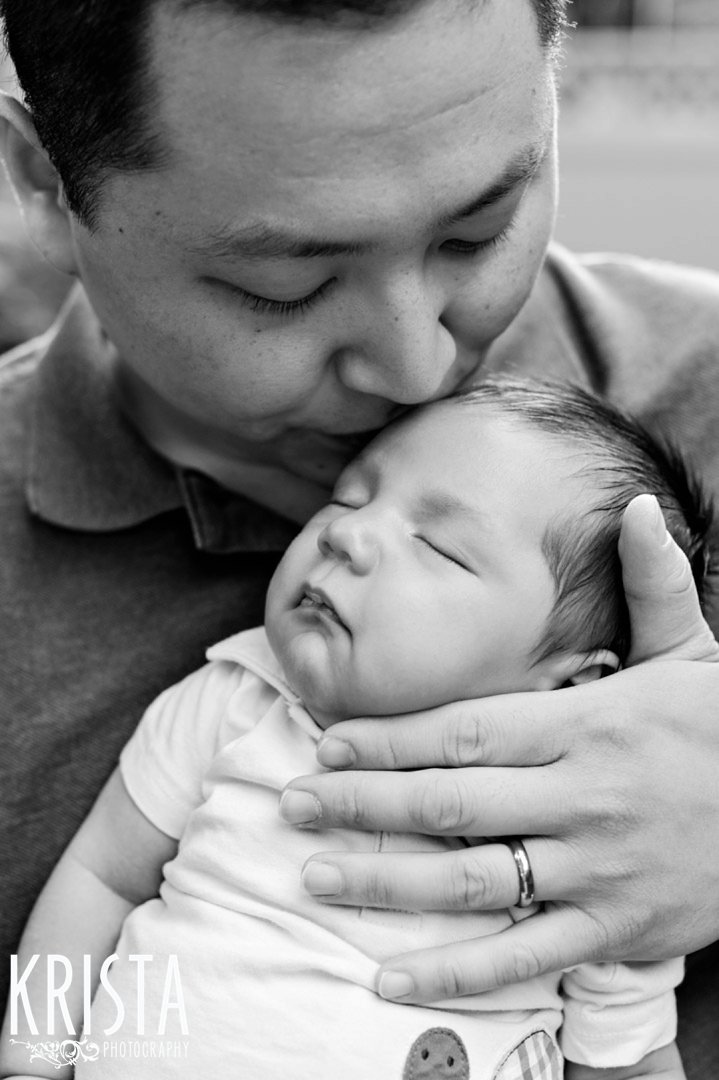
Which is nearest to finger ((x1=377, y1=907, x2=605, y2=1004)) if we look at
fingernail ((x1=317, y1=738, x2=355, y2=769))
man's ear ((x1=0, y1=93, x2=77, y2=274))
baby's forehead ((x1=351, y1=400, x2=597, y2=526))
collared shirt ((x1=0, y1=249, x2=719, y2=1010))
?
fingernail ((x1=317, y1=738, x2=355, y2=769))

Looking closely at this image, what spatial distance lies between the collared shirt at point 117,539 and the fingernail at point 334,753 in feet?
1.52

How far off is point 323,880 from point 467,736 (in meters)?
0.21

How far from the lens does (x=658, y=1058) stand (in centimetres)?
143

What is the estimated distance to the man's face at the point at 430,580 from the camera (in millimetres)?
1330

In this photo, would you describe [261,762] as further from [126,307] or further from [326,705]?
[126,307]

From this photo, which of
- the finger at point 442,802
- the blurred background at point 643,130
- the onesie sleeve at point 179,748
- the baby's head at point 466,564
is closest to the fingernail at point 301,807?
the finger at point 442,802

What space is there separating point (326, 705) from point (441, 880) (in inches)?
9.3

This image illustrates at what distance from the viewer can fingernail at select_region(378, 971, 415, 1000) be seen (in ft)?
4.06

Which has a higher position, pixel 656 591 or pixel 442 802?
pixel 656 591

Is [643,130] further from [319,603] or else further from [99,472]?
[319,603]

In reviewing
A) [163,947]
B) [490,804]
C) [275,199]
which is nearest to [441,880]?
[490,804]

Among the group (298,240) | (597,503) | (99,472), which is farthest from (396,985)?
(99,472)

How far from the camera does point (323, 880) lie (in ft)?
4.14

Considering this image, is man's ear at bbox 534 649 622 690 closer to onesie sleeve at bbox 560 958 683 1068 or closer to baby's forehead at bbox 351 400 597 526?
baby's forehead at bbox 351 400 597 526
